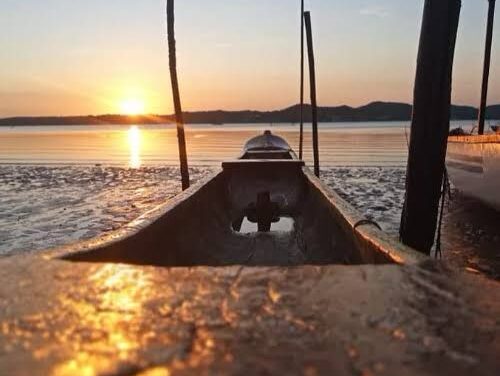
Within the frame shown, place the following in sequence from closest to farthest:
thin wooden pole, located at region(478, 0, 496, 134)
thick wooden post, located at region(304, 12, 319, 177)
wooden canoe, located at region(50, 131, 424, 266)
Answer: wooden canoe, located at region(50, 131, 424, 266) → thin wooden pole, located at region(478, 0, 496, 134) → thick wooden post, located at region(304, 12, 319, 177)

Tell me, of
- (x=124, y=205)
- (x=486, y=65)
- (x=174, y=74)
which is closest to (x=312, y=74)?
(x=486, y=65)

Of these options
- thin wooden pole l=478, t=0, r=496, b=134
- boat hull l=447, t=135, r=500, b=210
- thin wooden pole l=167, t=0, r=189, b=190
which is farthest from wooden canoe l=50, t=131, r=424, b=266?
thin wooden pole l=478, t=0, r=496, b=134

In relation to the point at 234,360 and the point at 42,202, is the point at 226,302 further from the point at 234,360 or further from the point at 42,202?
the point at 42,202

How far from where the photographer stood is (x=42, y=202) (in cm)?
1312

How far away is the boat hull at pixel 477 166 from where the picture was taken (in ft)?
30.0

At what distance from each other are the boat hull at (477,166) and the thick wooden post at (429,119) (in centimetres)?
446

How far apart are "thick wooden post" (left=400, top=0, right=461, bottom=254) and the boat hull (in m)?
4.46

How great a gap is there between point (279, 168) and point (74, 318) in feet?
27.6

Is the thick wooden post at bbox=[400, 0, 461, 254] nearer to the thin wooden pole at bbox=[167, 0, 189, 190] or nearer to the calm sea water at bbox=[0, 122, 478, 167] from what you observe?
the calm sea water at bbox=[0, 122, 478, 167]

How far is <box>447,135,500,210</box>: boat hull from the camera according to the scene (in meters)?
9.16

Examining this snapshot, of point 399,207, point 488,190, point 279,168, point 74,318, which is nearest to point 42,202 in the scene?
point 279,168

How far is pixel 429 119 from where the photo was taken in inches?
194

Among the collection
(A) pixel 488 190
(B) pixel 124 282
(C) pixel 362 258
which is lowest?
(A) pixel 488 190

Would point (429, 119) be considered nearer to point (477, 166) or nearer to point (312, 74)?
point (477, 166)
